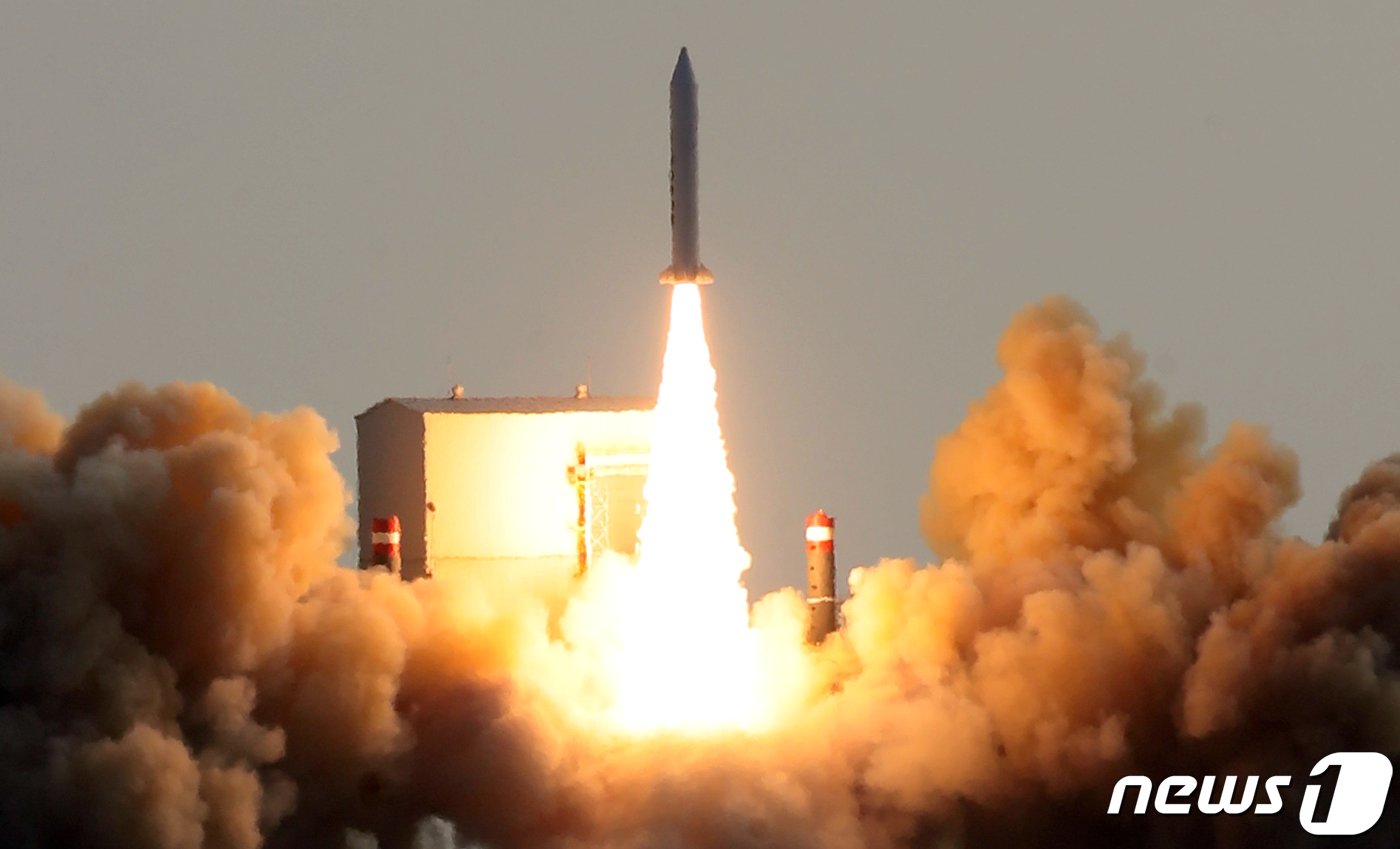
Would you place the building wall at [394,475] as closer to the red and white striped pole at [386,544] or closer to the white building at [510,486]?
the white building at [510,486]

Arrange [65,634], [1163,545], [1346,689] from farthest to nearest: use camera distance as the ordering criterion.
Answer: [1163,545], [1346,689], [65,634]

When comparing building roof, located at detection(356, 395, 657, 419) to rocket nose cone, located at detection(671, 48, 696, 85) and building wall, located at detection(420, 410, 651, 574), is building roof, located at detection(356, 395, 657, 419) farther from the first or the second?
rocket nose cone, located at detection(671, 48, 696, 85)

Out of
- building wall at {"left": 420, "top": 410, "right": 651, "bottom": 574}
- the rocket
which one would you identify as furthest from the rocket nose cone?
building wall at {"left": 420, "top": 410, "right": 651, "bottom": 574}

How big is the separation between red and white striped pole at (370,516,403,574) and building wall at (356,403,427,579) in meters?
0.92

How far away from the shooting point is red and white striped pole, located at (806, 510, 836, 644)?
51250mm

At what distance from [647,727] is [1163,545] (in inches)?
247

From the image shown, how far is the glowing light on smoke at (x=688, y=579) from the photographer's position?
167 feet

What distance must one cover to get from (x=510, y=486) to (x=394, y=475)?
1424 mm

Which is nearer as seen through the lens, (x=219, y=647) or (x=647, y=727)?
(x=219, y=647)

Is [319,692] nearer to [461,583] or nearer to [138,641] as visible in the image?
[138,641]

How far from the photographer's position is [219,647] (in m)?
45.7

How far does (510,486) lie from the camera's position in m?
52.9

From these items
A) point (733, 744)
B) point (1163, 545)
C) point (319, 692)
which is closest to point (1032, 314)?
point (1163, 545)

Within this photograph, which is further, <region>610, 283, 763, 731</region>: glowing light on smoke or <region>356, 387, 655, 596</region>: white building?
<region>356, 387, 655, 596</region>: white building
